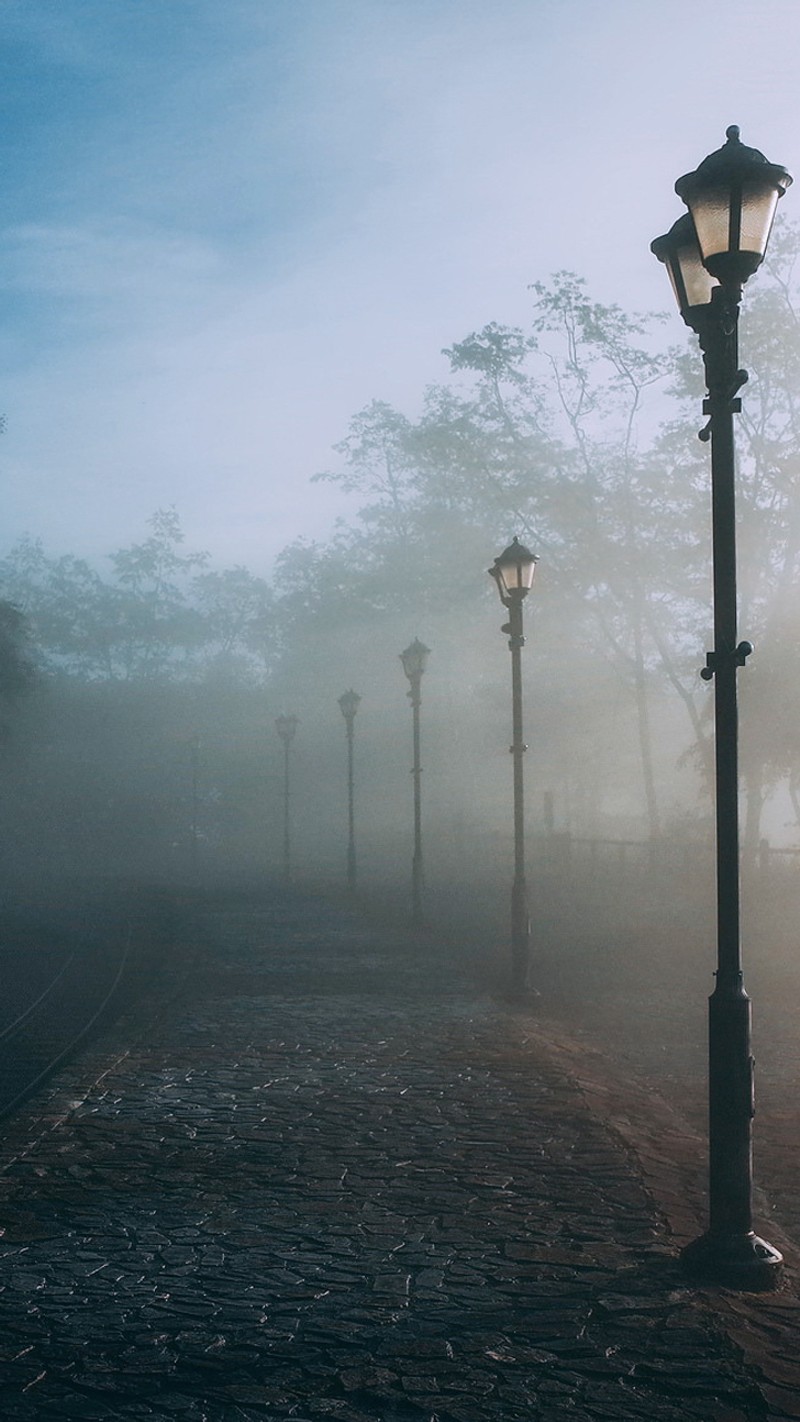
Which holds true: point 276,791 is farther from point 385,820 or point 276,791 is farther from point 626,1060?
point 626,1060

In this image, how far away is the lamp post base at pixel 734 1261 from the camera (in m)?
5.99

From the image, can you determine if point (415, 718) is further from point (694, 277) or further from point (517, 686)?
point (694, 277)

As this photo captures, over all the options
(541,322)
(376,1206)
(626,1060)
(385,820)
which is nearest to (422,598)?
(385,820)

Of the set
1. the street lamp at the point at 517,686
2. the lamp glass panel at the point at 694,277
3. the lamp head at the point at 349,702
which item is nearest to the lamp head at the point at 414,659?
the lamp head at the point at 349,702

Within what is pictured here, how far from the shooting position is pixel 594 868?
33938 mm

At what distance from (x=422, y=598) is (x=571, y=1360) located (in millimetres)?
56686

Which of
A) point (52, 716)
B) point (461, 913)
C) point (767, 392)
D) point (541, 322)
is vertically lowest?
point (461, 913)

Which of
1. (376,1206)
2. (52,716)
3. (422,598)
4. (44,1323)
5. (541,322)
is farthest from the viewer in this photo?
(52,716)

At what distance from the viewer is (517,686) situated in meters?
17.0

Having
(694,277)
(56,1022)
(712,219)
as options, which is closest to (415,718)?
(56,1022)

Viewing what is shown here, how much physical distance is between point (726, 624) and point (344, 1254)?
11.3 ft

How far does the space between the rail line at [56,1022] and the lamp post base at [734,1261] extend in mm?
5695

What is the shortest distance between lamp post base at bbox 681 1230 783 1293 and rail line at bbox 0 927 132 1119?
5.69 m

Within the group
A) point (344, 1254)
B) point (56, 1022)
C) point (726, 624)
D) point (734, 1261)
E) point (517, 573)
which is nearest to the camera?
point (734, 1261)
